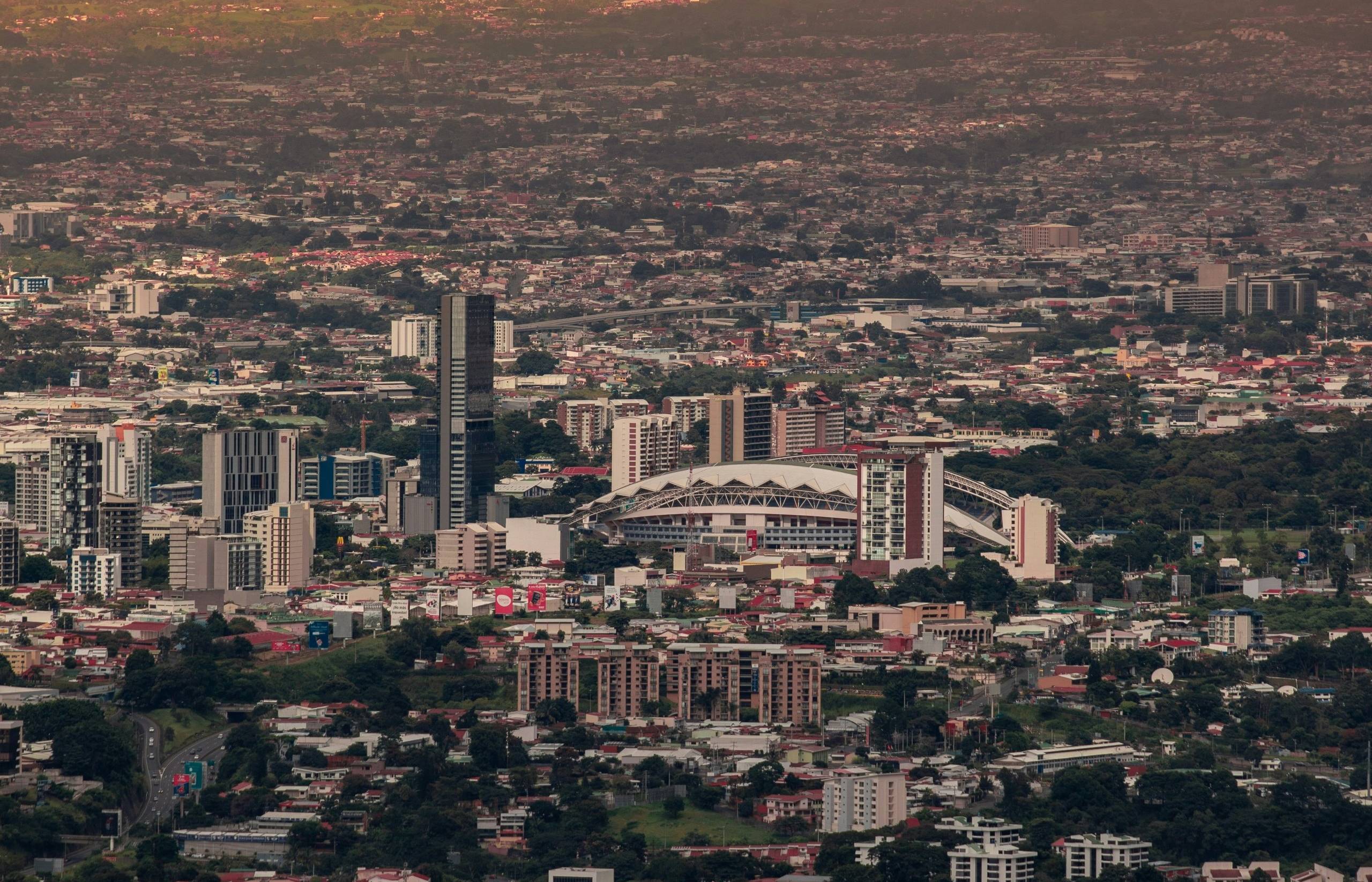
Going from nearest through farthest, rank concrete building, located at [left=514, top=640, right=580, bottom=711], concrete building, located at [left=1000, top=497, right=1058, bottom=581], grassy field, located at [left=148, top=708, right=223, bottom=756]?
grassy field, located at [left=148, top=708, right=223, bottom=756] → concrete building, located at [left=514, top=640, right=580, bottom=711] → concrete building, located at [left=1000, top=497, right=1058, bottom=581]

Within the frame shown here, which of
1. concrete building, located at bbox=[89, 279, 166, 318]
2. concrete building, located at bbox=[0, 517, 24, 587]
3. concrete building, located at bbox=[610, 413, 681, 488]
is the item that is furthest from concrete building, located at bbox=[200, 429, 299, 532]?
concrete building, located at bbox=[89, 279, 166, 318]

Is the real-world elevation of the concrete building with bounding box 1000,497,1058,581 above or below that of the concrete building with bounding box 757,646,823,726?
above

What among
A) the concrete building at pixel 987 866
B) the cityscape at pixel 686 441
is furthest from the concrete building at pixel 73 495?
the concrete building at pixel 987 866

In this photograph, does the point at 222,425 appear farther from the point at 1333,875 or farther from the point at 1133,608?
the point at 1333,875

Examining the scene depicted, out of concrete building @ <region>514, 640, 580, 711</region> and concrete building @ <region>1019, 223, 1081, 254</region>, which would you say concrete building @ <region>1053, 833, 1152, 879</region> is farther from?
concrete building @ <region>1019, 223, 1081, 254</region>

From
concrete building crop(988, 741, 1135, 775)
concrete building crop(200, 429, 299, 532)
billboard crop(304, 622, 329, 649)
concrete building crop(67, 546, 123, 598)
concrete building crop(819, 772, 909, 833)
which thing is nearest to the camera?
concrete building crop(819, 772, 909, 833)

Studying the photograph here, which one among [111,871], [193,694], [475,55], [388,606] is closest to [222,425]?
[388,606]

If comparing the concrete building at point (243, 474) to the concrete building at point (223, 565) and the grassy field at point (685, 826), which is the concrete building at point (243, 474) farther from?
the grassy field at point (685, 826)

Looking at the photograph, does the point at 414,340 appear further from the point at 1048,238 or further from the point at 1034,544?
the point at 1034,544
